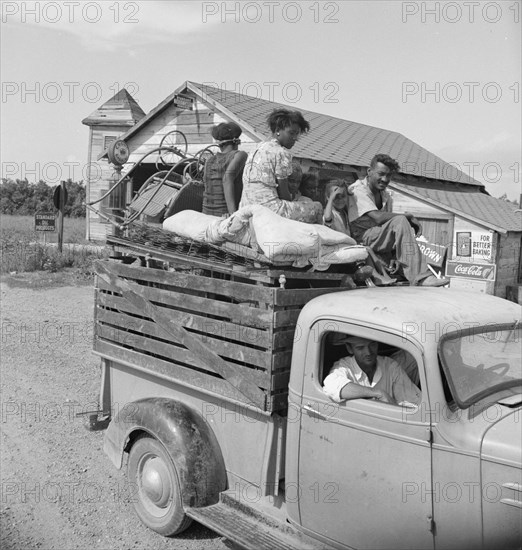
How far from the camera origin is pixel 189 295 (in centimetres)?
418

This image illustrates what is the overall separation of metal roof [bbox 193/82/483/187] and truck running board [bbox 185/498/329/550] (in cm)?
831

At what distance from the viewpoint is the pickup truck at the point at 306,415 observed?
2984mm

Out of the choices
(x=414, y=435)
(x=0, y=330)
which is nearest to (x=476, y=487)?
(x=414, y=435)

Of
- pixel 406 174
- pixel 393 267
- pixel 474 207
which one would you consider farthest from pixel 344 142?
pixel 393 267

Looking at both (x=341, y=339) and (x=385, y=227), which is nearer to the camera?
(x=341, y=339)

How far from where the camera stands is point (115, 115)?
22578 mm

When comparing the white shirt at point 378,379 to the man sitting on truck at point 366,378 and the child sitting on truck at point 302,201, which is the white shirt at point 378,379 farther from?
the child sitting on truck at point 302,201

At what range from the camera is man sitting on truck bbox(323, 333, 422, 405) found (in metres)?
3.31

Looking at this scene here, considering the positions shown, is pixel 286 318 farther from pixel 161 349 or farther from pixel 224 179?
pixel 224 179

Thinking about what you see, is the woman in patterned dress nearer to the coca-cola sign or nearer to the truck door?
the truck door

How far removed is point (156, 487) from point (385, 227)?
2.48 meters

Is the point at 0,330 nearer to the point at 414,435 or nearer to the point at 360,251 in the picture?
the point at 360,251

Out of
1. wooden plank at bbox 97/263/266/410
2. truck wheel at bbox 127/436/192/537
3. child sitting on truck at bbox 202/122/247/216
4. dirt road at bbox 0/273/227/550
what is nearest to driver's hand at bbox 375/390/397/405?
wooden plank at bbox 97/263/266/410

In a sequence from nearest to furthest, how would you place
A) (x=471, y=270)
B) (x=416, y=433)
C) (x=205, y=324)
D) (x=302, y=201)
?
(x=416, y=433) → (x=205, y=324) → (x=302, y=201) → (x=471, y=270)
